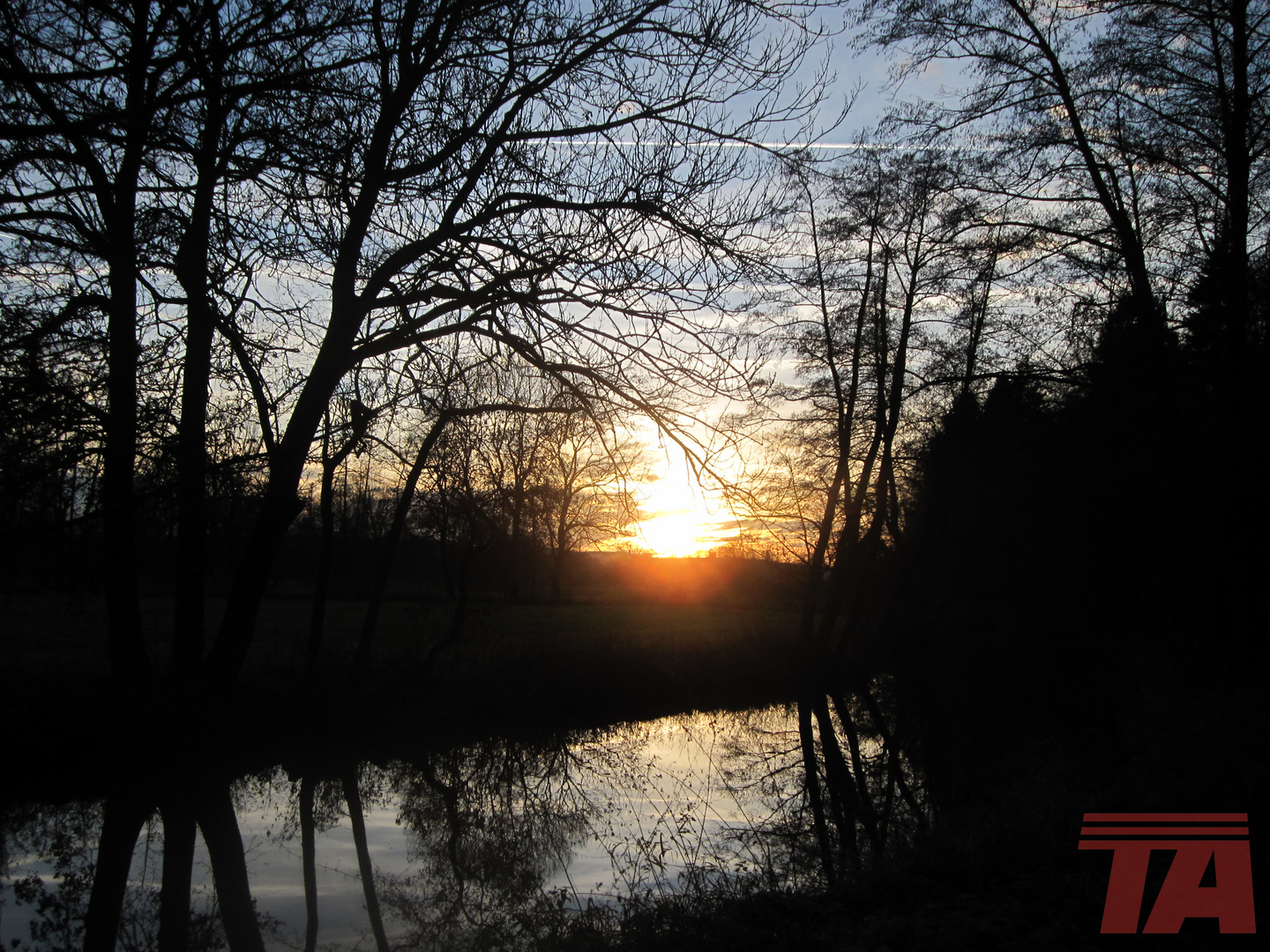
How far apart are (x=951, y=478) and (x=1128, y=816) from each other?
12.5 meters

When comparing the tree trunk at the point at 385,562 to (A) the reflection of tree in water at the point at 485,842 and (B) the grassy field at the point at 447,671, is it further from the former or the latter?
(A) the reflection of tree in water at the point at 485,842

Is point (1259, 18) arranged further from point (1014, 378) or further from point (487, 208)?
point (487, 208)

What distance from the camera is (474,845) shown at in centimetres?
837

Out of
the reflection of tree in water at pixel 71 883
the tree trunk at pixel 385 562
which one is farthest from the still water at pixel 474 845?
the tree trunk at pixel 385 562

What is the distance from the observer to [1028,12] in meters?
11.0

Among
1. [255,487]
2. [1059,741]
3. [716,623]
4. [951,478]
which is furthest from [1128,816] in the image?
[716,623]

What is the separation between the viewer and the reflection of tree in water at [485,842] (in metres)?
5.93

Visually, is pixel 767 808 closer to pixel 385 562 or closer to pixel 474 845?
pixel 474 845

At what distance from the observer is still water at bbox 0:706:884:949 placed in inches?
242
